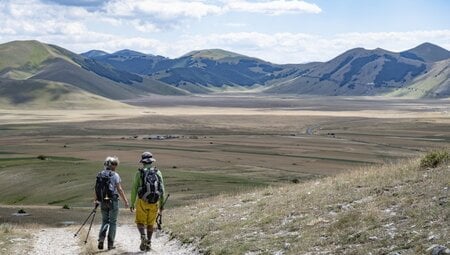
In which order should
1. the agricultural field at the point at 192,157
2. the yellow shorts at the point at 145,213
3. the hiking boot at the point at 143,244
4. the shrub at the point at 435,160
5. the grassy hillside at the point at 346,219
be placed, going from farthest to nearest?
1. the agricultural field at the point at 192,157
2. the shrub at the point at 435,160
3. the hiking boot at the point at 143,244
4. the yellow shorts at the point at 145,213
5. the grassy hillside at the point at 346,219

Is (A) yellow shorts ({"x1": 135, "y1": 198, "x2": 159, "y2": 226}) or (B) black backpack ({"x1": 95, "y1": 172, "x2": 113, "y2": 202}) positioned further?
(B) black backpack ({"x1": 95, "y1": 172, "x2": 113, "y2": 202})

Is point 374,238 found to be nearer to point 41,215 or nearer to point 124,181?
point 41,215

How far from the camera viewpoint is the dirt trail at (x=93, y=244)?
18.1 m

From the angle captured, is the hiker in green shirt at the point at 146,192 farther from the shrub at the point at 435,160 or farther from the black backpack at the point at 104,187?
the shrub at the point at 435,160

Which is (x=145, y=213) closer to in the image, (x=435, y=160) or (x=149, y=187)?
(x=149, y=187)

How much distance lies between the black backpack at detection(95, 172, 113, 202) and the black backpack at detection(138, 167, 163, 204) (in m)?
1.10

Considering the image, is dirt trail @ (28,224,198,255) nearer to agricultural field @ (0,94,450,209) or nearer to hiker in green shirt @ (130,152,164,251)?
hiker in green shirt @ (130,152,164,251)

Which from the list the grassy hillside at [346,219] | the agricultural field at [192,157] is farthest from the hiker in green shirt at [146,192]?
the agricultural field at [192,157]

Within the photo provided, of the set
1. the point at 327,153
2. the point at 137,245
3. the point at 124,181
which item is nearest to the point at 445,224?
the point at 137,245

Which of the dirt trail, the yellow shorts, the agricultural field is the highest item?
the yellow shorts

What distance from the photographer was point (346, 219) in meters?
15.8

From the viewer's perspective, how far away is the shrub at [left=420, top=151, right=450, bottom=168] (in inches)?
861

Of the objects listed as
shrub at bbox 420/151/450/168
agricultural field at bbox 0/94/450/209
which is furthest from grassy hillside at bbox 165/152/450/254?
agricultural field at bbox 0/94/450/209

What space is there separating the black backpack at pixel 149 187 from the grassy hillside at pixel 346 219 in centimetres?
194
